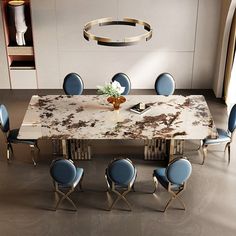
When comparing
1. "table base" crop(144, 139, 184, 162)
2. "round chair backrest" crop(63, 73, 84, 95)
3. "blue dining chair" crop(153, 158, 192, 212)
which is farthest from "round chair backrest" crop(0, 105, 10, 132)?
"blue dining chair" crop(153, 158, 192, 212)

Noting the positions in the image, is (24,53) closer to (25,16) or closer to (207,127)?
(25,16)

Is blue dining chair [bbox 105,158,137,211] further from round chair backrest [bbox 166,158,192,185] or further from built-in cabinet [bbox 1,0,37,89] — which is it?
built-in cabinet [bbox 1,0,37,89]

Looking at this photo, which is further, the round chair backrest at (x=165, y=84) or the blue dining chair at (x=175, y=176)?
the round chair backrest at (x=165, y=84)

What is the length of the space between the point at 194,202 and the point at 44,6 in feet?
18.5

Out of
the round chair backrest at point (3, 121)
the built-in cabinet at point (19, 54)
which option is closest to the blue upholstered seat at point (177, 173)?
the round chair backrest at point (3, 121)

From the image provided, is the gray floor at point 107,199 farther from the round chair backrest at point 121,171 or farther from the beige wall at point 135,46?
the beige wall at point 135,46

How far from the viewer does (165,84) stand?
8836 millimetres

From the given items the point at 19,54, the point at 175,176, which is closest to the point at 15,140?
the point at 175,176

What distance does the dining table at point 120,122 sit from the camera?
715 cm

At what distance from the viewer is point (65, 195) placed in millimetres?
6688

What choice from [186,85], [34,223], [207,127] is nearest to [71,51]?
[186,85]

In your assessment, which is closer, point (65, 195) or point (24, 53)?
point (65, 195)

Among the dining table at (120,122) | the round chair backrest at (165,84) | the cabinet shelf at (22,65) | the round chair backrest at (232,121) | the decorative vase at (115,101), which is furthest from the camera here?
the cabinet shelf at (22,65)

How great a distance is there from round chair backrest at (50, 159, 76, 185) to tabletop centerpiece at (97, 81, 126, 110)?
5.89 ft
